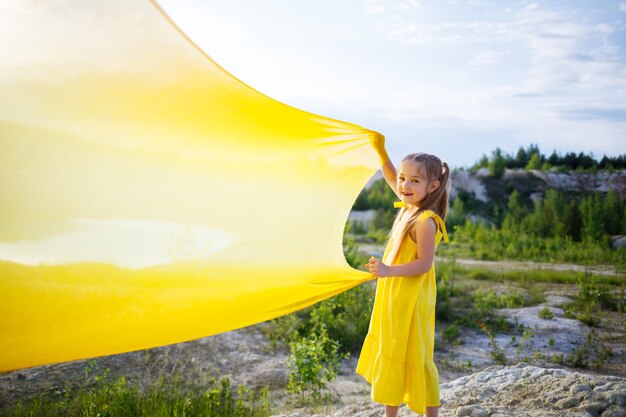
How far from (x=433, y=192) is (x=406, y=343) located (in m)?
0.74

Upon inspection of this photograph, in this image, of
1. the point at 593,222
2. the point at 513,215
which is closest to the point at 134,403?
the point at 593,222

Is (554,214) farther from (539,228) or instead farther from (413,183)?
(413,183)

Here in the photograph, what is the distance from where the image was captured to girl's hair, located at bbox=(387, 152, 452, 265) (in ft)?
9.83

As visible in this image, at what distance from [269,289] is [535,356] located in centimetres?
346

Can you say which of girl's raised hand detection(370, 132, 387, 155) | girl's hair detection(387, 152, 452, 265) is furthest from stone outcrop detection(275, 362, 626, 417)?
girl's raised hand detection(370, 132, 387, 155)

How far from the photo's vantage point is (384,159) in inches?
133

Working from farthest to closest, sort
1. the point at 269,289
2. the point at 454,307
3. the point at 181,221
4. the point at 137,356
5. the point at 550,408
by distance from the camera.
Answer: the point at 454,307
the point at 137,356
the point at 550,408
the point at 269,289
the point at 181,221

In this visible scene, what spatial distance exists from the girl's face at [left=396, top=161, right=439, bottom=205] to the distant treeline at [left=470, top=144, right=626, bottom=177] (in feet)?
40.8

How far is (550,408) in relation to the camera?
3.57 metres

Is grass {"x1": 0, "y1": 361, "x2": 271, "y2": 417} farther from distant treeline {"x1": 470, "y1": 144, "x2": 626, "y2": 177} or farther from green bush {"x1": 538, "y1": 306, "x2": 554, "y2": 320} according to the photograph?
distant treeline {"x1": 470, "y1": 144, "x2": 626, "y2": 177}

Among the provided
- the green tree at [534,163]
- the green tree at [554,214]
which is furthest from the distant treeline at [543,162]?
the green tree at [554,214]

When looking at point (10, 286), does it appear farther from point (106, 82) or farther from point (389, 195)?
point (389, 195)

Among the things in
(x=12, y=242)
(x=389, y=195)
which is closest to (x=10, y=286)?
(x=12, y=242)

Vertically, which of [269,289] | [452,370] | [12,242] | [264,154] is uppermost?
[264,154]
